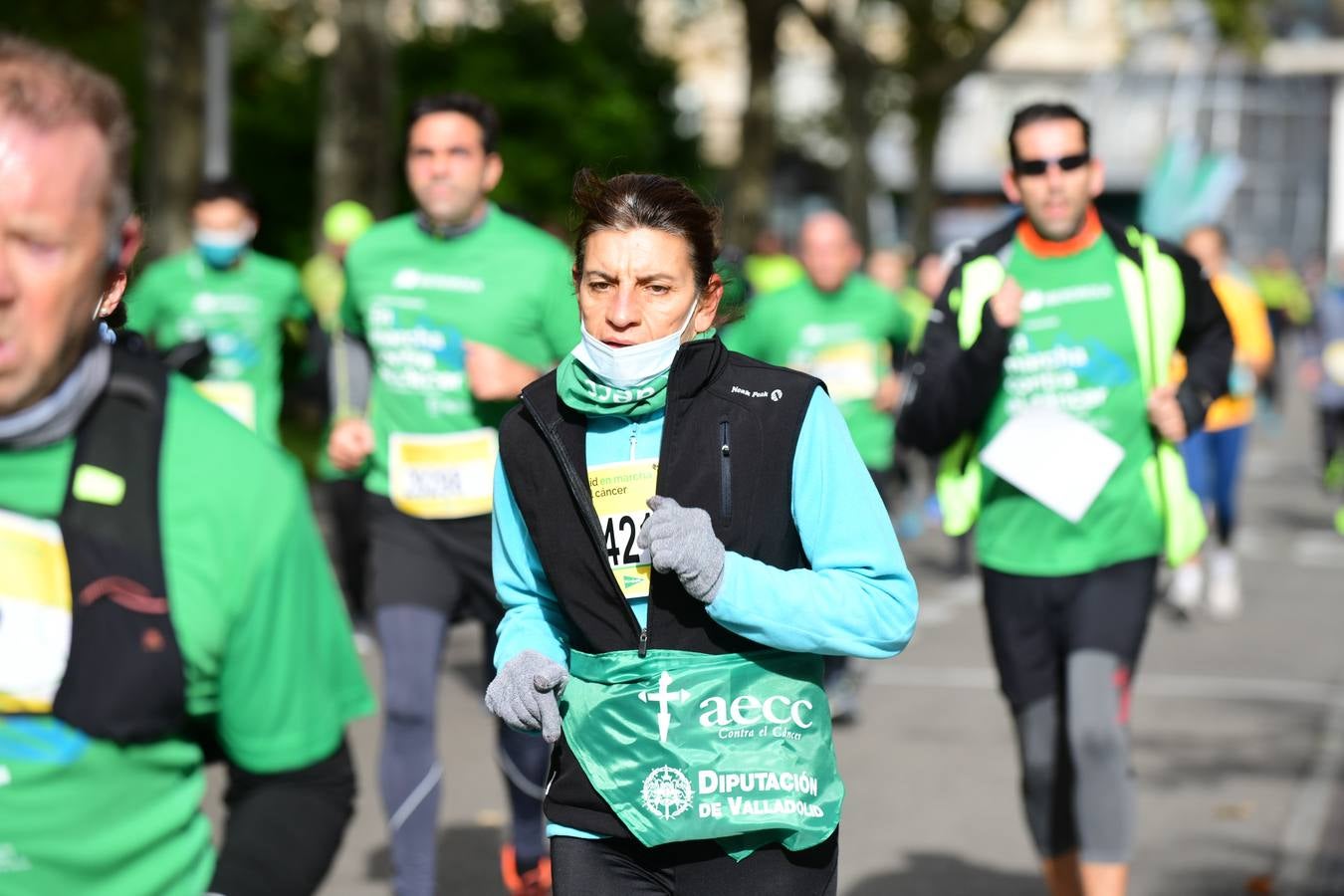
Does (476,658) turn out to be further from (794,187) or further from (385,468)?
(794,187)

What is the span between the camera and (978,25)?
106ft

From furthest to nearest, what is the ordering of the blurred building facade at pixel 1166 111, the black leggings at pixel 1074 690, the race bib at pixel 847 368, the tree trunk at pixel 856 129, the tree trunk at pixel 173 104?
the blurred building facade at pixel 1166 111 < the tree trunk at pixel 856 129 < the tree trunk at pixel 173 104 < the race bib at pixel 847 368 < the black leggings at pixel 1074 690

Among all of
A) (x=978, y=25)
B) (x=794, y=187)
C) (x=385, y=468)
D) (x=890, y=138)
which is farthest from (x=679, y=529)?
(x=890, y=138)

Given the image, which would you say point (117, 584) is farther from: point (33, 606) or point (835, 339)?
point (835, 339)

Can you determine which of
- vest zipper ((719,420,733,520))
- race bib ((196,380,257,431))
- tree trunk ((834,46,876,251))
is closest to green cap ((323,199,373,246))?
race bib ((196,380,257,431))

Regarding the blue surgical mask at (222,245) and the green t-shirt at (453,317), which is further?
the blue surgical mask at (222,245)

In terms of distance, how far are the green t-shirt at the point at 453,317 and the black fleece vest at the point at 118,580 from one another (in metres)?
3.64

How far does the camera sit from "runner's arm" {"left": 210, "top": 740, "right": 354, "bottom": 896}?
235 centimetres

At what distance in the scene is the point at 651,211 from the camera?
3578mm

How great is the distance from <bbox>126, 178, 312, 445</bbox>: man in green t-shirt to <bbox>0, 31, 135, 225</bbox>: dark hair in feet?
26.4

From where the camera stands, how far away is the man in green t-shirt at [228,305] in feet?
33.7

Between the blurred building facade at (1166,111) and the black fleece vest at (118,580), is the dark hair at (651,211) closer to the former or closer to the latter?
the black fleece vest at (118,580)

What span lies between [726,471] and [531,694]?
465 mm

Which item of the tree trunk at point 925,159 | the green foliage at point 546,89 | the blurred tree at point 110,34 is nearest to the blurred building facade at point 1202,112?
the tree trunk at point 925,159
